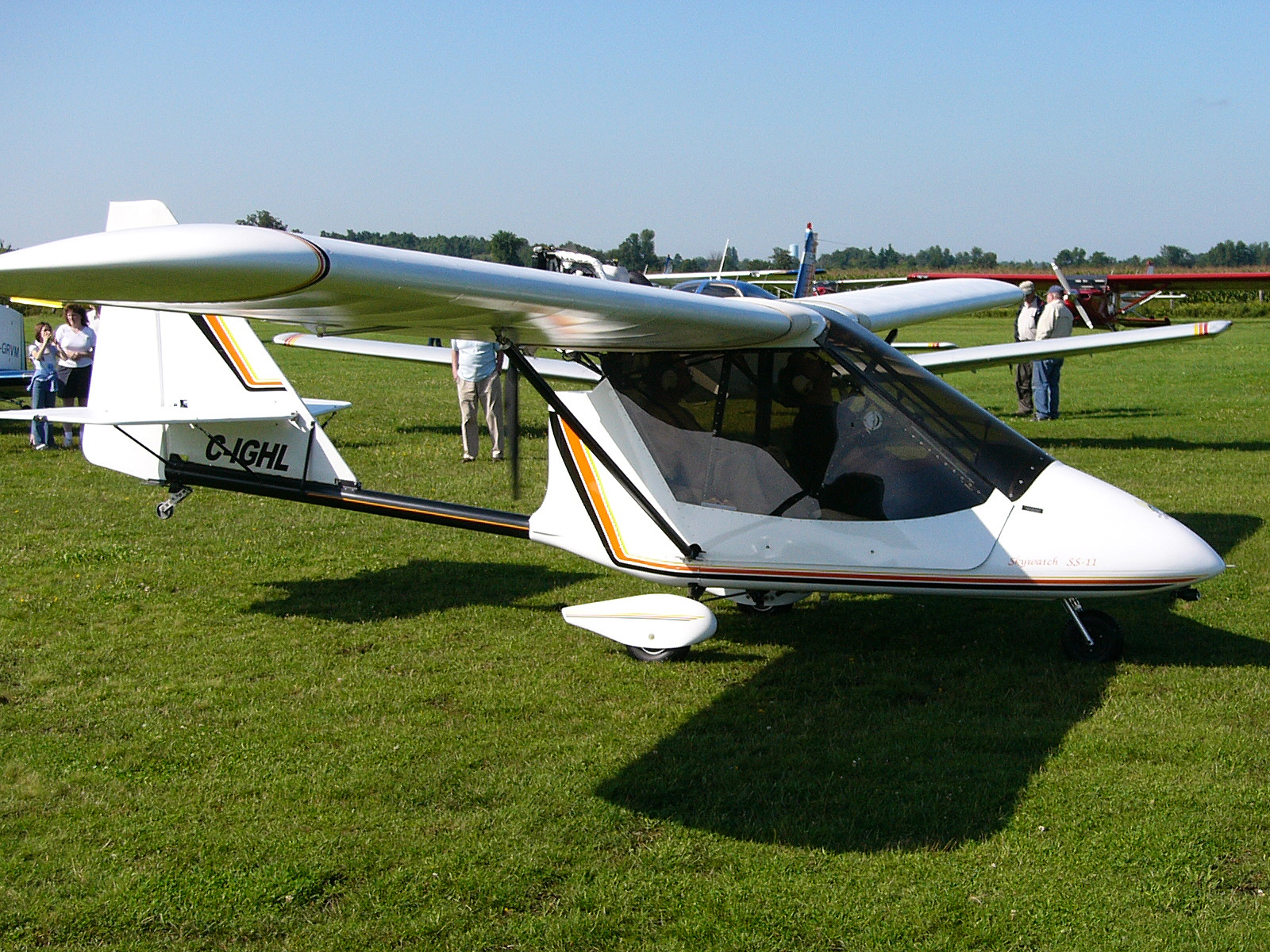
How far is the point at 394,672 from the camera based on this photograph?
646 cm

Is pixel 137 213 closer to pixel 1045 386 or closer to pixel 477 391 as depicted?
pixel 477 391

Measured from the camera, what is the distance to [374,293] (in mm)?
4230

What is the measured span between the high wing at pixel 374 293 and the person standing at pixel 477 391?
672cm

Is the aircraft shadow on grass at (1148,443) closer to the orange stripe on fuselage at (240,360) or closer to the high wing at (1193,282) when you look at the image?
the orange stripe on fuselage at (240,360)

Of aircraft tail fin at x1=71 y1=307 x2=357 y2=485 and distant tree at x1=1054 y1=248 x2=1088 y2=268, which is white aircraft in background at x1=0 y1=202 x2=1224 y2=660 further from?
distant tree at x1=1054 y1=248 x2=1088 y2=268

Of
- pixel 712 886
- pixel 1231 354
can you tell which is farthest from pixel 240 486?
pixel 1231 354

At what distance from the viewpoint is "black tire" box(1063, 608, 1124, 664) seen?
20.6 ft

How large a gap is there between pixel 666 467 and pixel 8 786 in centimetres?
359

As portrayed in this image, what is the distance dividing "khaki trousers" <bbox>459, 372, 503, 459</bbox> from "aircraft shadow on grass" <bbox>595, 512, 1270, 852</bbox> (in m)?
6.94

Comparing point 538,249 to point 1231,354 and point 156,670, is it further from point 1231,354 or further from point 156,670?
point 1231,354

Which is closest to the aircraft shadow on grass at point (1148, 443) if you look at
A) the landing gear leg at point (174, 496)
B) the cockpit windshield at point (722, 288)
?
the cockpit windshield at point (722, 288)

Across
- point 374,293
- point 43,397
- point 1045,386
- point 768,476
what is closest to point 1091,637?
point 768,476

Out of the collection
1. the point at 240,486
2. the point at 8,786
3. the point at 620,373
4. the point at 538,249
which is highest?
the point at 538,249

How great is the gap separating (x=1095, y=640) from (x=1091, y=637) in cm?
3
